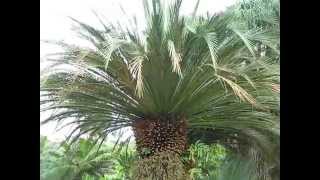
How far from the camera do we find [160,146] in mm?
3922

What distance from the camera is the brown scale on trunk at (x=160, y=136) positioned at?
3.94 meters

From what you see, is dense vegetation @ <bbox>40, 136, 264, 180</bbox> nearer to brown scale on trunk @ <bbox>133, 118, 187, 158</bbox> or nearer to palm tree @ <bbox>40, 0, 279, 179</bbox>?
brown scale on trunk @ <bbox>133, 118, 187, 158</bbox>

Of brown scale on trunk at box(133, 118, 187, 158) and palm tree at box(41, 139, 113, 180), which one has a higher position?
brown scale on trunk at box(133, 118, 187, 158)

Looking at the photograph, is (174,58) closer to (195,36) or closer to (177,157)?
(195,36)

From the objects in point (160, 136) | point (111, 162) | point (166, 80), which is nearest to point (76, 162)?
point (111, 162)

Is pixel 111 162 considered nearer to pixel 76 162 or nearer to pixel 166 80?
pixel 76 162

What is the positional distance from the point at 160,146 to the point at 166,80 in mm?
485

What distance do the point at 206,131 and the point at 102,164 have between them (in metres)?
1.07

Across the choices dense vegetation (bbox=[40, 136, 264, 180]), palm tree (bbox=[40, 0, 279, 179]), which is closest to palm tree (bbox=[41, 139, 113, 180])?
dense vegetation (bbox=[40, 136, 264, 180])

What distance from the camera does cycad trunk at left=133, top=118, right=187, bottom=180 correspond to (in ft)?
12.8

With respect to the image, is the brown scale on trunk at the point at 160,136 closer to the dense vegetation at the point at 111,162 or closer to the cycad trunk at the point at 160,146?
the cycad trunk at the point at 160,146
